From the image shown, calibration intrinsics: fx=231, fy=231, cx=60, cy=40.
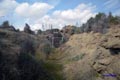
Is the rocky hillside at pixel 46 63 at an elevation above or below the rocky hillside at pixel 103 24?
below

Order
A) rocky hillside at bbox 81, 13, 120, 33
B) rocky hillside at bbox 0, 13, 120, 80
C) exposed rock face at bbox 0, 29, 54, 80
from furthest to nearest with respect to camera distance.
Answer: rocky hillside at bbox 81, 13, 120, 33, rocky hillside at bbox 0, 13, 120, 80, exposed rock face at bbox 0, 29, 54, 80

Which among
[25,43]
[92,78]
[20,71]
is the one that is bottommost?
[92,78]

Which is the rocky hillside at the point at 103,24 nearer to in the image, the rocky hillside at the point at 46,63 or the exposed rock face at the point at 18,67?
the rocky hillside at the point at 46,63

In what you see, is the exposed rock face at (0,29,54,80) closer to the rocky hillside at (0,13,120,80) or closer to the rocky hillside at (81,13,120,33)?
the rocky hillside at (0,13,120,80)

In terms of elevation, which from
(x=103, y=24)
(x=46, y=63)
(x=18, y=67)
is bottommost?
(x=46, y=63)

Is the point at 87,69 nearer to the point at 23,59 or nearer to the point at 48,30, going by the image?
the point at 23,59

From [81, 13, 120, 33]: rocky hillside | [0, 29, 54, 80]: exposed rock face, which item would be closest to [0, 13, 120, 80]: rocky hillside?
[0, 29, 54, 80]: exposed rock face

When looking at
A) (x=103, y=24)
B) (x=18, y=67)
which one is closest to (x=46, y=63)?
(x=18, y=67)

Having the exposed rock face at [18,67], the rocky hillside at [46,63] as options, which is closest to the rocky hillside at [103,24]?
the rocky hillside at [46,63]

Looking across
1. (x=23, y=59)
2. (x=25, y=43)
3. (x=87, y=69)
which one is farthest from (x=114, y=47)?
(x=23, y=59)

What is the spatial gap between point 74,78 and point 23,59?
155 inches

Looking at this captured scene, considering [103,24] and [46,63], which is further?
[103,24]

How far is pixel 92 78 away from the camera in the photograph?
15.1m

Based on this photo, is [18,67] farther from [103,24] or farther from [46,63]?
[103,24]
